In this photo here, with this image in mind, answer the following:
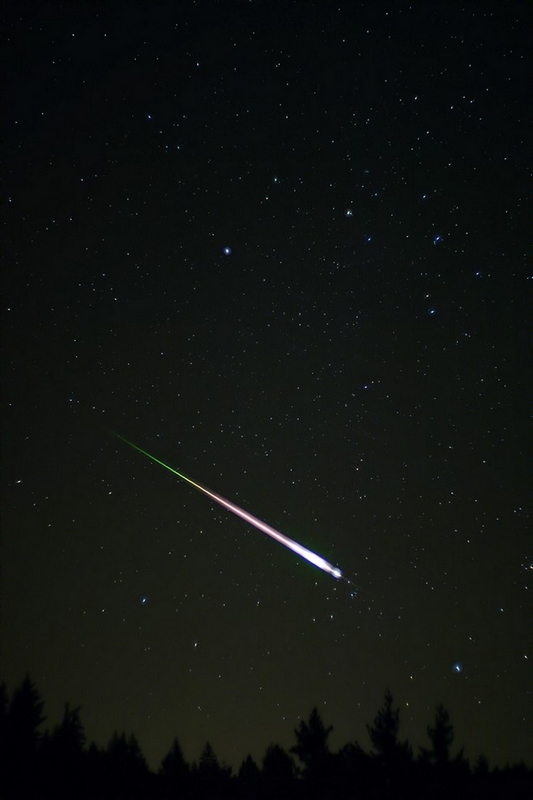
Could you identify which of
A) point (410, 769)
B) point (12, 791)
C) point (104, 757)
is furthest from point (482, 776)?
point (12, 791)

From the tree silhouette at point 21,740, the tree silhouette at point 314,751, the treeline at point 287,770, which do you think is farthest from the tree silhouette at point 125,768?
the tree silhouette at point 314,751

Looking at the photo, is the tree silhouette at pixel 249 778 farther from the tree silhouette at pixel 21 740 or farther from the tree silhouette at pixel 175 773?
the tree silhouette at pixel 21 740

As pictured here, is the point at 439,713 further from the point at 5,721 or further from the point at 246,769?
the point at 5,721

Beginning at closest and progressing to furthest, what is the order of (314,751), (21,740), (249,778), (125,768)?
(21,740)
(314,751)
(125,768)
(249,778)

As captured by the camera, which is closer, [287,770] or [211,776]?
[287,770]

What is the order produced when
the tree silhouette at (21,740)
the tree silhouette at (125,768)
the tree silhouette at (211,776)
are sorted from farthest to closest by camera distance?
the tree silhouette at (211,776), the tree silhouette at (125,768), the tree silhouette at (21,740)

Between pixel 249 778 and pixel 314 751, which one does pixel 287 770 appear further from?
pixel 249 778

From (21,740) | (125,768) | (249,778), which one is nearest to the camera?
(21,740)

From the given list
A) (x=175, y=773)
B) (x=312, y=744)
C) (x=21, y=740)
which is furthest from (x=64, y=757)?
(x=312, y=744)
